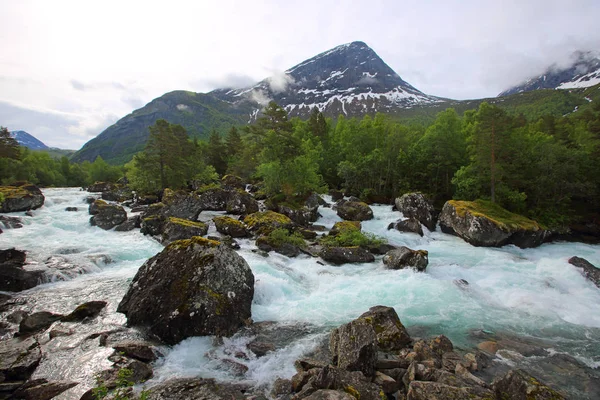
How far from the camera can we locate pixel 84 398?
698 cm

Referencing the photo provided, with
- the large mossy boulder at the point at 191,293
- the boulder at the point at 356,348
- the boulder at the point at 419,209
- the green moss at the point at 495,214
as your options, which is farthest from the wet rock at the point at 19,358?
the boulder at the point at 419,209

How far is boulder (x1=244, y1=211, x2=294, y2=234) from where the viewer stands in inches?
973

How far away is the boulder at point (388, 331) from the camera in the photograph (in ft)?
33.8

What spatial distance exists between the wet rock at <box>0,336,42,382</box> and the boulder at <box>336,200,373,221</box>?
27.9 meters

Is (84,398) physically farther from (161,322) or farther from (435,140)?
(435,140)

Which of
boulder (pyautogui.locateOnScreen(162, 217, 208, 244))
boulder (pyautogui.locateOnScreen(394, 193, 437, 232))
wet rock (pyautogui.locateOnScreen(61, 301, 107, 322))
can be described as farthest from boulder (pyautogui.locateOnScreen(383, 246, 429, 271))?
wet rock (pyautogui.locateOnScreen(61, 301, 107, 322))

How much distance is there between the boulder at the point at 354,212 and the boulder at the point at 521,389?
25097 mm

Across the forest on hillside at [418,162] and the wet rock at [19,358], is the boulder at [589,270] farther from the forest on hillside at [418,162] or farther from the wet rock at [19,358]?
the wet rock at [19,358]

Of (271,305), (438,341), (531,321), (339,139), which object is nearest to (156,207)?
(271,305)

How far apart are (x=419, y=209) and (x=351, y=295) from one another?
2074 cm

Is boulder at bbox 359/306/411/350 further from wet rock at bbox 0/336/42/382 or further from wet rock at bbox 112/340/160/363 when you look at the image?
wet rock at bbox 0/336/42/382

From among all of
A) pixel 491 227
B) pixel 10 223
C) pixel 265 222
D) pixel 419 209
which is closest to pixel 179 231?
pixel 265 222

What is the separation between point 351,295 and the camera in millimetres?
15109

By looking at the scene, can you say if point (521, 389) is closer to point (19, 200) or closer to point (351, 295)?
point (351, 295)
